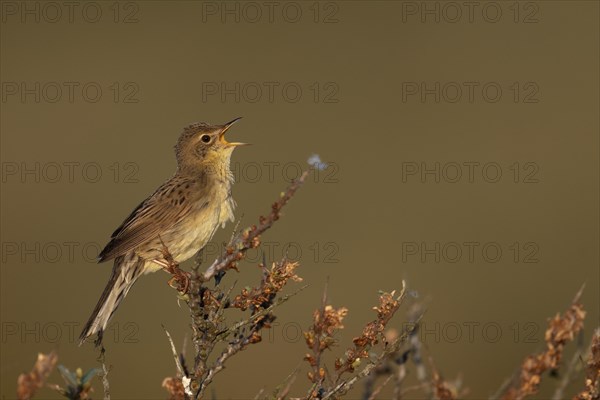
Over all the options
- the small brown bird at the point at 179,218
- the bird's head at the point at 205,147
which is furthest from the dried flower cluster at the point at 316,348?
the bird's head at the point at 205,147

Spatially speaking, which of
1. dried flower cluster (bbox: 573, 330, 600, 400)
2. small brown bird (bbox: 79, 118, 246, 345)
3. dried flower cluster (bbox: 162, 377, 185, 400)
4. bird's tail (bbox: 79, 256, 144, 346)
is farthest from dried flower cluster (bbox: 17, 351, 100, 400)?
small brown bird (bbox: 79, 118, 246, 345)

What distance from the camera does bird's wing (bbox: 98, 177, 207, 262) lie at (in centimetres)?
649

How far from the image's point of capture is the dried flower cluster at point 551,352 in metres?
3.12

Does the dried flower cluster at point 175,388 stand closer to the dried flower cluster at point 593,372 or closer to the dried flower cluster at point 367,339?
the dried flower cluster at point 367,339

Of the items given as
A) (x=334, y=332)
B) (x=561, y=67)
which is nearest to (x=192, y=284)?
(x=334, y=332)

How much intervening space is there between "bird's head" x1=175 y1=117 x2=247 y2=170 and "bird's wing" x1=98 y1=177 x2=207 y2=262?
0.32 meters

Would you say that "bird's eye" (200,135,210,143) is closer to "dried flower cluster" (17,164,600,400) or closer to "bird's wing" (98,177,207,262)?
"bird's wing" (98,177,207,262)

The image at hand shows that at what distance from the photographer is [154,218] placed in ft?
22.1

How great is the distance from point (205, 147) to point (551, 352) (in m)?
4.64

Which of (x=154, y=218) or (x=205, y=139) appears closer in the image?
(x=154, y=218)

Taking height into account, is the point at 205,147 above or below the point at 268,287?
above

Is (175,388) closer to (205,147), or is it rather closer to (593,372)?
(593,372)

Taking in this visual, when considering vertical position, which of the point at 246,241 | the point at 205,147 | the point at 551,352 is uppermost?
the point at 205,147

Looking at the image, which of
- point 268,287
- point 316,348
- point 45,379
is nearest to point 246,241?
point 268,287
